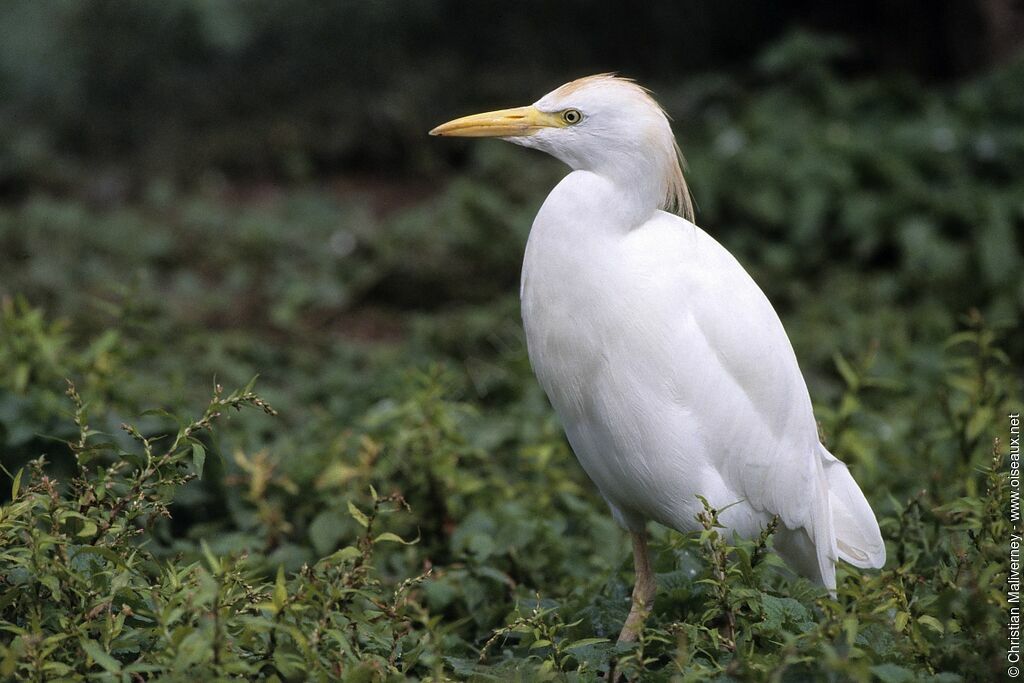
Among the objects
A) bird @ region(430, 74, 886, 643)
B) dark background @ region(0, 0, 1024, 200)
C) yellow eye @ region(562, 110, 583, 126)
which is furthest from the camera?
dark background @ region(0, 0, 1024, 200)

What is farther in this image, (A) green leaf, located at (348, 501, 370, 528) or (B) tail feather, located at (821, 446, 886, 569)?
(B) tail feather, located at (821, 446, 886, 569)

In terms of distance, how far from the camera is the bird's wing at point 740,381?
8.98ft

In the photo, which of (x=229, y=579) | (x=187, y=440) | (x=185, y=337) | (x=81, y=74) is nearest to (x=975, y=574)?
(x=229, y=579)

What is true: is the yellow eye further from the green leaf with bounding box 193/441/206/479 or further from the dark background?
the dark background

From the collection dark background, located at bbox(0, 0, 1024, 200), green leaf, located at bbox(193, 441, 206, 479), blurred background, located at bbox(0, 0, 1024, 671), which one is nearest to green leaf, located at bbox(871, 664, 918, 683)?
blurred background, located at bbox(0, 0, 1024, 671)

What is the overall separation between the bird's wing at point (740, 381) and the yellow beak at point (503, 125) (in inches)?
15.8

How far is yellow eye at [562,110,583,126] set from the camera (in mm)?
2805

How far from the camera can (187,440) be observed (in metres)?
2.38

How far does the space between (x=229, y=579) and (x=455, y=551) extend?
1.26 m

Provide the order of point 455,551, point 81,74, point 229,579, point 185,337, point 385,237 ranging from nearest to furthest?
point 229,579, point 455,551, point 185,337, point 385,237, point 81,74

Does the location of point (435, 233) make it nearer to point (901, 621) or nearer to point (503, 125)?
point (503, 125)

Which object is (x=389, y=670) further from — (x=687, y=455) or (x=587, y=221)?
(x=587, y=221)

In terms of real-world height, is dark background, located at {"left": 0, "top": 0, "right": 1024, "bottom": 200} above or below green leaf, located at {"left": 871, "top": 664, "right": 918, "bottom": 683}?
above

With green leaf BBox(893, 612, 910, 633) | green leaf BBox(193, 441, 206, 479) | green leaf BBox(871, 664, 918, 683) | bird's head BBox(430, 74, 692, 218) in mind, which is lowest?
green leaf BBox(893, 612, 910, 633)
